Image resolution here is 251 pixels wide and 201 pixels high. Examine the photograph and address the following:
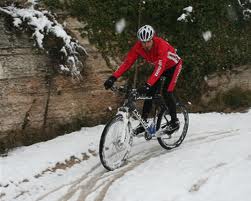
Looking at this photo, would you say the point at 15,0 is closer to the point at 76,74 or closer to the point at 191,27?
the point at 76,74

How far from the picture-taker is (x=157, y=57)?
31.3 feet

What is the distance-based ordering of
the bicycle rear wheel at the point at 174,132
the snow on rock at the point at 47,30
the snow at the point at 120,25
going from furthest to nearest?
the snow at the point at 120,25, the snow on rock at the point at 47,30, the bicycle rear wheel at the point at 174,132

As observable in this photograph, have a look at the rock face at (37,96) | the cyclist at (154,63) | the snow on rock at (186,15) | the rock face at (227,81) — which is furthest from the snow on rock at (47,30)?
the rock face at (227,81)

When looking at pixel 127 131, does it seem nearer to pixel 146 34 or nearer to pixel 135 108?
pixel 135 108

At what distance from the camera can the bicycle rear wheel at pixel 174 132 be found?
10.1 meters

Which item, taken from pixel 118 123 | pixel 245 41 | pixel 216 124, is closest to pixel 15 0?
pixel 118 123

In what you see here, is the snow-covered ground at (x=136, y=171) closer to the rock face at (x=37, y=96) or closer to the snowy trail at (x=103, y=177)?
the snowy trail at (x=103, y=177)

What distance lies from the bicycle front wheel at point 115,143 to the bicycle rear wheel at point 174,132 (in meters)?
1.01

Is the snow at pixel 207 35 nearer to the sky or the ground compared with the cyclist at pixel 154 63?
nearer to the sky

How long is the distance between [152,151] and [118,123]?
1.46 meters

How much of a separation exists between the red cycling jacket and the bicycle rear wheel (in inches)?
39.6

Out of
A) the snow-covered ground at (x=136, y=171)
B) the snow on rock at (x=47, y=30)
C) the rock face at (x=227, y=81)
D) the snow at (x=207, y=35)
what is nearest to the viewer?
the snow-covered ground at (x=136, y=171)

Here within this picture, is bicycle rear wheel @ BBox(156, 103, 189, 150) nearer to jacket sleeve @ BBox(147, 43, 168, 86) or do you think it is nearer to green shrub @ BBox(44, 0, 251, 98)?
jacket sleeve @ BBox(147, 43, 168, 86)

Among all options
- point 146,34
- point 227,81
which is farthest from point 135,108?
point 227,81
